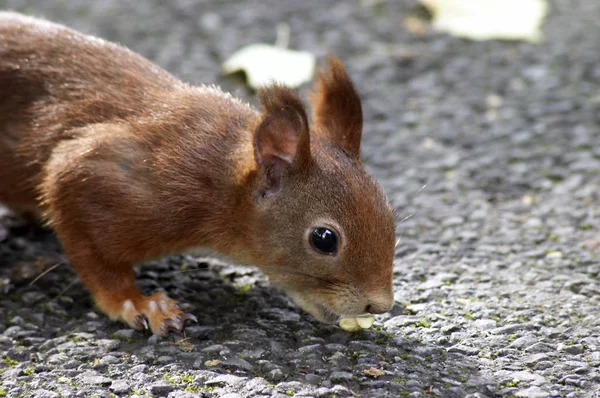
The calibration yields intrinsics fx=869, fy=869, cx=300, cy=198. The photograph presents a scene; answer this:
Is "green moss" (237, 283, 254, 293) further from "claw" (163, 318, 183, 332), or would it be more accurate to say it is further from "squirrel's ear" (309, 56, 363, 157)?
"squirrel's ear" (309, 56, 363, 157)

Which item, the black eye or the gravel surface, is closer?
the gravel surface

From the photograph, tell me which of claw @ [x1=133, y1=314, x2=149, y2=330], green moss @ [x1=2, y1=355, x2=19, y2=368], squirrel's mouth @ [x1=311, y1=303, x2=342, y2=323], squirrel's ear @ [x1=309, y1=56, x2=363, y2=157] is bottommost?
green moss @ [x1=2, y1=355, x2=19, y2=368]

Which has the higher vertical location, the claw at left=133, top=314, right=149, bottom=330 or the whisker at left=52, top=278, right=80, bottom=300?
the whisker at left=52, top=278, right=80, bottom=300

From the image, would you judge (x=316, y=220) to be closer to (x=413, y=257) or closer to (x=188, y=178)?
(x=188, y=178)

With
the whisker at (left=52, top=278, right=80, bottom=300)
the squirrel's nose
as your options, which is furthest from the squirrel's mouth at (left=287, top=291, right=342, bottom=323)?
the whisker at (left=52, top=278, right=80, bottom=300)

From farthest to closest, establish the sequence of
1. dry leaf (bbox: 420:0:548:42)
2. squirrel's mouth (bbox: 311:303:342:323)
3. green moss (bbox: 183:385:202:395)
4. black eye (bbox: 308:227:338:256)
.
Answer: dry leaf (bbox: 420:0:548:42), squirrel's mouth (bbox: 311:303:342:323), black eye (bbox: 308:227:338:256), green moss (bbox: 183:385:202:395)

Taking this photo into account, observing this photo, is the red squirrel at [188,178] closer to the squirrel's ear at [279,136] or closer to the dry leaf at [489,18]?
the squirrel's ear at [279,136]

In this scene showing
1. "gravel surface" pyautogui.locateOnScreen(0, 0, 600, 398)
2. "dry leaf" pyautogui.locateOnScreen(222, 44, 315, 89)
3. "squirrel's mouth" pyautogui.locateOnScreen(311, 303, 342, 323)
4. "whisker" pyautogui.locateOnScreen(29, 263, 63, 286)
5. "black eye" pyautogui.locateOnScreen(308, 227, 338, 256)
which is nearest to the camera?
"gravel surface" pyautogui.locateOnScreen(0, 0, 600, 398)

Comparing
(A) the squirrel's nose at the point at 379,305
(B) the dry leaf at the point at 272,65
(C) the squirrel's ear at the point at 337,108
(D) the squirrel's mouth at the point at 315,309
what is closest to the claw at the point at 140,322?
(D) the squirrel's mouth at the point at 315,309
